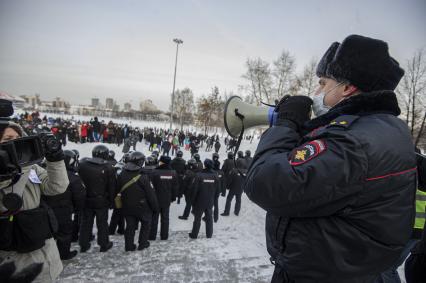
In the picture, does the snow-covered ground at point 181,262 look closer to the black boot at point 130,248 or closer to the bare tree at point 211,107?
the black boot at point 130,248

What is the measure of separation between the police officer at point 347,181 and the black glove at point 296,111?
2cm

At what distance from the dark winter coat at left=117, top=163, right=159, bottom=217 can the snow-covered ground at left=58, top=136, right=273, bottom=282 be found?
2.95 ft

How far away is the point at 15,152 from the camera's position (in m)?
1.63

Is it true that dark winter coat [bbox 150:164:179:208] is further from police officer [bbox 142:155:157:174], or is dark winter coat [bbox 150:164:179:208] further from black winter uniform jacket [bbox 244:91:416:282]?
black winter uniform jacket [bbox 244:91:416:282]

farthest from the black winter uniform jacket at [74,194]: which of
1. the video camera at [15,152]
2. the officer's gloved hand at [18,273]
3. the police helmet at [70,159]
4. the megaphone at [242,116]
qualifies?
the megaphone at [242,116]

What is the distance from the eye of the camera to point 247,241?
6113 millimetres

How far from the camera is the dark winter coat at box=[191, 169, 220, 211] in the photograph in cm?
628

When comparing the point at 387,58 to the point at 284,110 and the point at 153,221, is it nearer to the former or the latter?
the point at 284,110

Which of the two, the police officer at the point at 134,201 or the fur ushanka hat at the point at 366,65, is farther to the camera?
the police officer at the point at 134,201

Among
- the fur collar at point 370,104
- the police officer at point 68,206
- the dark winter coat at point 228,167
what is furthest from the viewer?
the dark winter coat at point 228,167

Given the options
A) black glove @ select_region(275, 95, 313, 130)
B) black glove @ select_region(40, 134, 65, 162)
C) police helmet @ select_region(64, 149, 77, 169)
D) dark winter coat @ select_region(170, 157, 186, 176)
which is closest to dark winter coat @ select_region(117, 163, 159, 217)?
police helmet @ select_region(64, 149, 77, 169)

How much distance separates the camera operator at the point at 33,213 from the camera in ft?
7.00

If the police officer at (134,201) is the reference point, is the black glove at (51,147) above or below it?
above

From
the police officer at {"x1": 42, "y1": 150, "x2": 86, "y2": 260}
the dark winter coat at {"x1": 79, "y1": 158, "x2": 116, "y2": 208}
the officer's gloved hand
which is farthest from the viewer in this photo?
the dark winter coat at {"x1": 79, "y1": 158, "x2": 116, "y2": 208}
